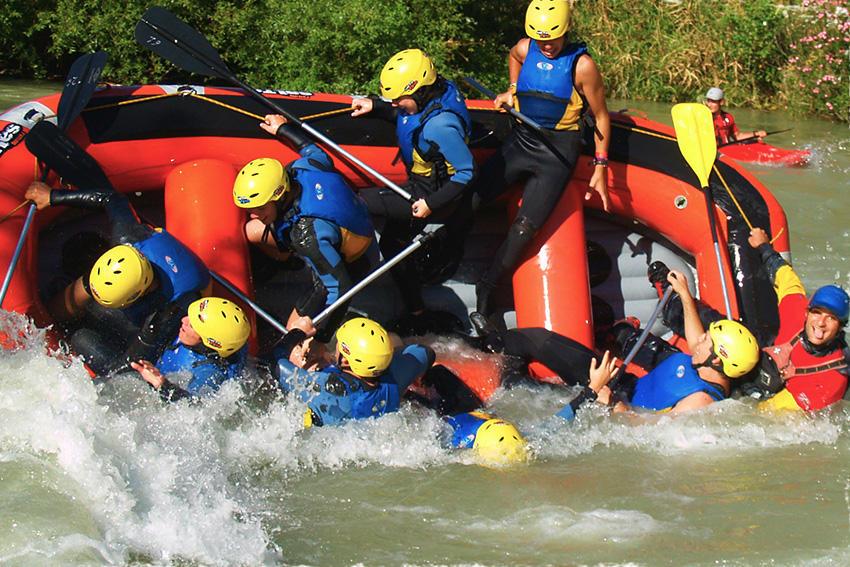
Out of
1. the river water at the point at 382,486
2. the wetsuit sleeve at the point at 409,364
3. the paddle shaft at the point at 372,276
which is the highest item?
the paddle shaft at the point at 372,276

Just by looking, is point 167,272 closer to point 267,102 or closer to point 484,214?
point 267,102

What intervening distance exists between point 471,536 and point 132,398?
174 centimetres

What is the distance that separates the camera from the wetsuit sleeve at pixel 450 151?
4426 millimetres

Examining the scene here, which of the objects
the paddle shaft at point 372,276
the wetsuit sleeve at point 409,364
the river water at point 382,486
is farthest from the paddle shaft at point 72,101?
the wetsuit sleeve at point 409,364

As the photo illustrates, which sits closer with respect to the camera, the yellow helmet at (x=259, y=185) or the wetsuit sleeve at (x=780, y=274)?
the yellow helmet at (x=259, y=185)

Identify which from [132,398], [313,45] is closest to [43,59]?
[313,45]

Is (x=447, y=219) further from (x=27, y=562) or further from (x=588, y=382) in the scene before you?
(x=27, y=562)

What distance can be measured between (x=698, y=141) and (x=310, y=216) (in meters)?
2.53

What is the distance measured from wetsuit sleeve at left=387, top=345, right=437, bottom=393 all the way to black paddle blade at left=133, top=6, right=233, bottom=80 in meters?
1.95

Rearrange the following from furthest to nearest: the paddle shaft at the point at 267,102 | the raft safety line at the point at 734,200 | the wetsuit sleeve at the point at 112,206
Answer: the raft safety line at the point at 734,200 < the paddle shaft at the point at 267,102 < the wetsuit sleeve at the point at 112,206

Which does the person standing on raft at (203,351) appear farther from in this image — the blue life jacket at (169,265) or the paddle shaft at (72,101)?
the paddle shaft at (72,101)

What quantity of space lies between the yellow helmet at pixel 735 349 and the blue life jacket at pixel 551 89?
1408mm

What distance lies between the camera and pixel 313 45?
841 centimetres

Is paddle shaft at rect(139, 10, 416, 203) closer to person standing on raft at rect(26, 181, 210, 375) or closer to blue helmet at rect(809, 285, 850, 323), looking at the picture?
person standing on raft at rect(26, 181, 210, 375)
